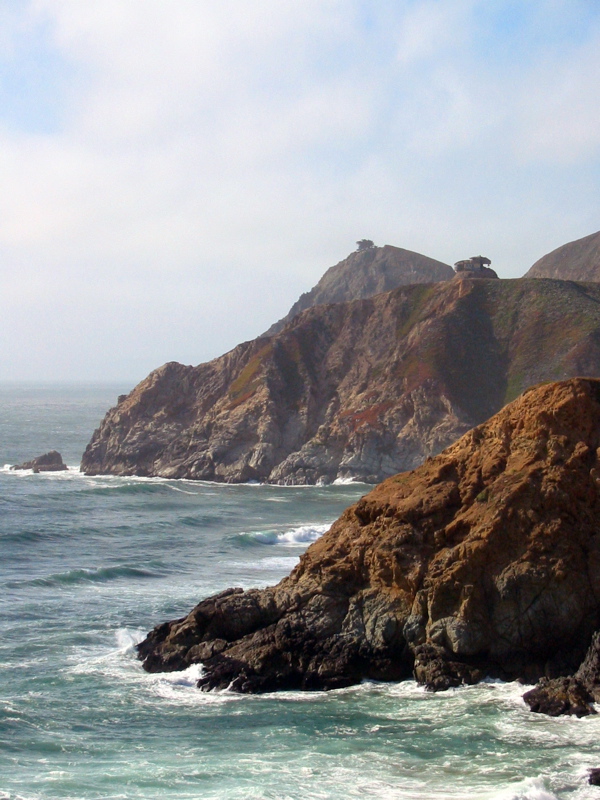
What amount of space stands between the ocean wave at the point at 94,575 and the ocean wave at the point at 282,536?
1088 cm

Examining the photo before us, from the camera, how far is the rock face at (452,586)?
25.1m

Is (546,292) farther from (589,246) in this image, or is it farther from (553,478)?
(553,478)

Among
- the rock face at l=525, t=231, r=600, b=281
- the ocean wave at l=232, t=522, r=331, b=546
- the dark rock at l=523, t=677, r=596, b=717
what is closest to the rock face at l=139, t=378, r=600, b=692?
the dark rock at l=523, t=677, r=596, b=717

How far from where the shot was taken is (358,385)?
4220 inches

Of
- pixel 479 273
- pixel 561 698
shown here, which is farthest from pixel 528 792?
pixel 479 273

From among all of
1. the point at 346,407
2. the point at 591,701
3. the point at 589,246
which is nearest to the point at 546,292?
the point at 346,407

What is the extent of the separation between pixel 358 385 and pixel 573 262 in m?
80.7

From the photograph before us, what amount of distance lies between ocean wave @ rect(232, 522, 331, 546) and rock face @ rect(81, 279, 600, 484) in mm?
31713

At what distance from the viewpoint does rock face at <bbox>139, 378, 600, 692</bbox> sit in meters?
25.1

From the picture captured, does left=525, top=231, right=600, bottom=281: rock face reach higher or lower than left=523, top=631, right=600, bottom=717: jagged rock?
higher

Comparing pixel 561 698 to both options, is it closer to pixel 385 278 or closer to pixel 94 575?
pixel 94 575

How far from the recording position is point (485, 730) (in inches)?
859

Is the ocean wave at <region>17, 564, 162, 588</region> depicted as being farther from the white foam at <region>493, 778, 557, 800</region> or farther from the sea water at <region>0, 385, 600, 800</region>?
the white foam at <region>493, 778, 557, 800</region>

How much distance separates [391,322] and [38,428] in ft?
236
